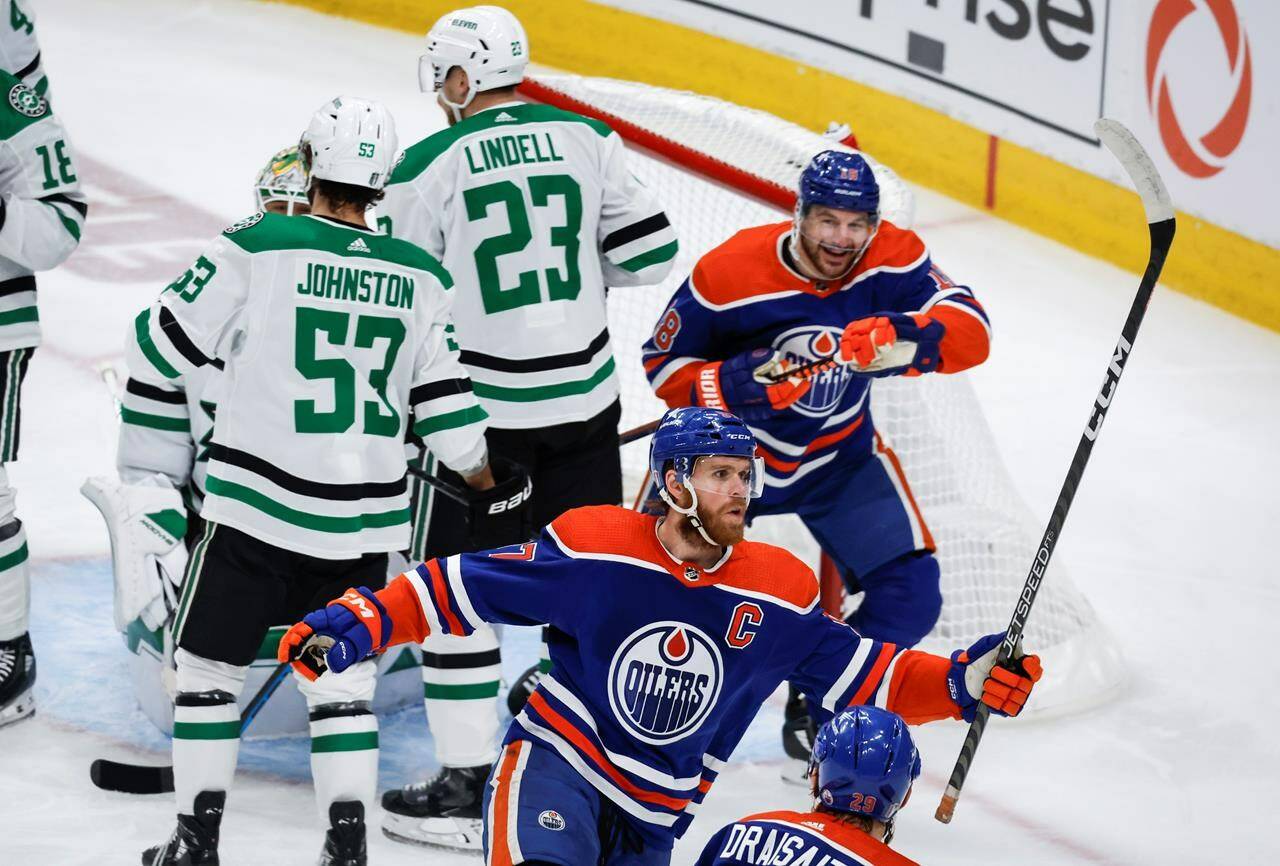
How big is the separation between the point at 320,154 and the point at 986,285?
13.3ft

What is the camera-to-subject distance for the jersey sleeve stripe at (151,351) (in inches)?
131

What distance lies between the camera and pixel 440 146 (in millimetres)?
3828

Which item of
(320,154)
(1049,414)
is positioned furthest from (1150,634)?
(320,154)

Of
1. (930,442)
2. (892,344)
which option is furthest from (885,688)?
(930,442)

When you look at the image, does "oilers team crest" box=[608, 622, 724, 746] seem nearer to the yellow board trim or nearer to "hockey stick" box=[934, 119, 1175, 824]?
"hockey stick" box=[934, 119, 1175, 824]

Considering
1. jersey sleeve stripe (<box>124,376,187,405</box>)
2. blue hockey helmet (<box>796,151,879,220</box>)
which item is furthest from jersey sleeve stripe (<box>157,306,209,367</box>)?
blue hockey helmet (<box>796,151,879,220</box>)

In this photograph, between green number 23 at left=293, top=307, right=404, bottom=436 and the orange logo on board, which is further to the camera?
the orange logo on board

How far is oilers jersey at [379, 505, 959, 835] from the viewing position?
281 centimetres

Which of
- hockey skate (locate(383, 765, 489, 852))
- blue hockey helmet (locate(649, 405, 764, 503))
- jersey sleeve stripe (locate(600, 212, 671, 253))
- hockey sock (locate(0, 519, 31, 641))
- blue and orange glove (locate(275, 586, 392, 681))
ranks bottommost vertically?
hockey skate (locate(383, 765, 489, 852))

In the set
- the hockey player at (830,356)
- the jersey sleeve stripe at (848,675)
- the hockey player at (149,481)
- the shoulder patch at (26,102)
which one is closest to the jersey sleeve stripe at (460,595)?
the jersey sleeve stripe at (848,675)

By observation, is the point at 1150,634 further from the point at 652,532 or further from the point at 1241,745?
the point at 652,532

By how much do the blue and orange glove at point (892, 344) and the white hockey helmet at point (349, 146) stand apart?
0.91 meters

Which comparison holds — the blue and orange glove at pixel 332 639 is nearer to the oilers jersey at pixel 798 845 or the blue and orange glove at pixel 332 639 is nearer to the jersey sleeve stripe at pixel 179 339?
the oilers jersey at pixel 798 845

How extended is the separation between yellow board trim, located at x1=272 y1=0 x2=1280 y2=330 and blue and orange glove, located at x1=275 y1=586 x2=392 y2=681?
173 inches
